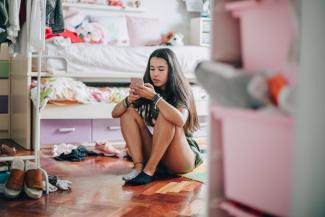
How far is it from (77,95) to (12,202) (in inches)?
60.6

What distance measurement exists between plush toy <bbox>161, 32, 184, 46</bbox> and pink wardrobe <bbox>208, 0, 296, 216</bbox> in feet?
11.0

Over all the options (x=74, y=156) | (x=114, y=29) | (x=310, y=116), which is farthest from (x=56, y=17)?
(x=114, y=29)

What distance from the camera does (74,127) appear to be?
363 centimetres

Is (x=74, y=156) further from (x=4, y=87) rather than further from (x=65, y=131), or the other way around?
(x=4, y=87)

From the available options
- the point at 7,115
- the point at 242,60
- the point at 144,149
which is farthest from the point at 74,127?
the point at 242,60

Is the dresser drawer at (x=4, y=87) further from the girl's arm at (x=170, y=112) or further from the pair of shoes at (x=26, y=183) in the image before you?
the girl's arm at (x=170, y=112)

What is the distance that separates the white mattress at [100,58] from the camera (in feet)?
11.6

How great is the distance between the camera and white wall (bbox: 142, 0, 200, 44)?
4.73 meters

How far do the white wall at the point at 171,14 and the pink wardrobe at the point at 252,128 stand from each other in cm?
368

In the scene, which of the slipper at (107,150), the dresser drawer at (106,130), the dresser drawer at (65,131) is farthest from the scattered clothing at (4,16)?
the dresser drawer at (106,130)

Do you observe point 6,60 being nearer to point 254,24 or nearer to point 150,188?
point 150,188

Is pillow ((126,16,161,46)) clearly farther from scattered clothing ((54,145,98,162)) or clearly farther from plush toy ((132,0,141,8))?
scattered clothing ((54,145,98,162))

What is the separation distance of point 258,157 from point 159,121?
58.0 inches

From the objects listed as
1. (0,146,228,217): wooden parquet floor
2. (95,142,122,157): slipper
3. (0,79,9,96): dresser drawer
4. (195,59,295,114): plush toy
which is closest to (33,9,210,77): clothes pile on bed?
(0,79,9,96): dresser drawer
